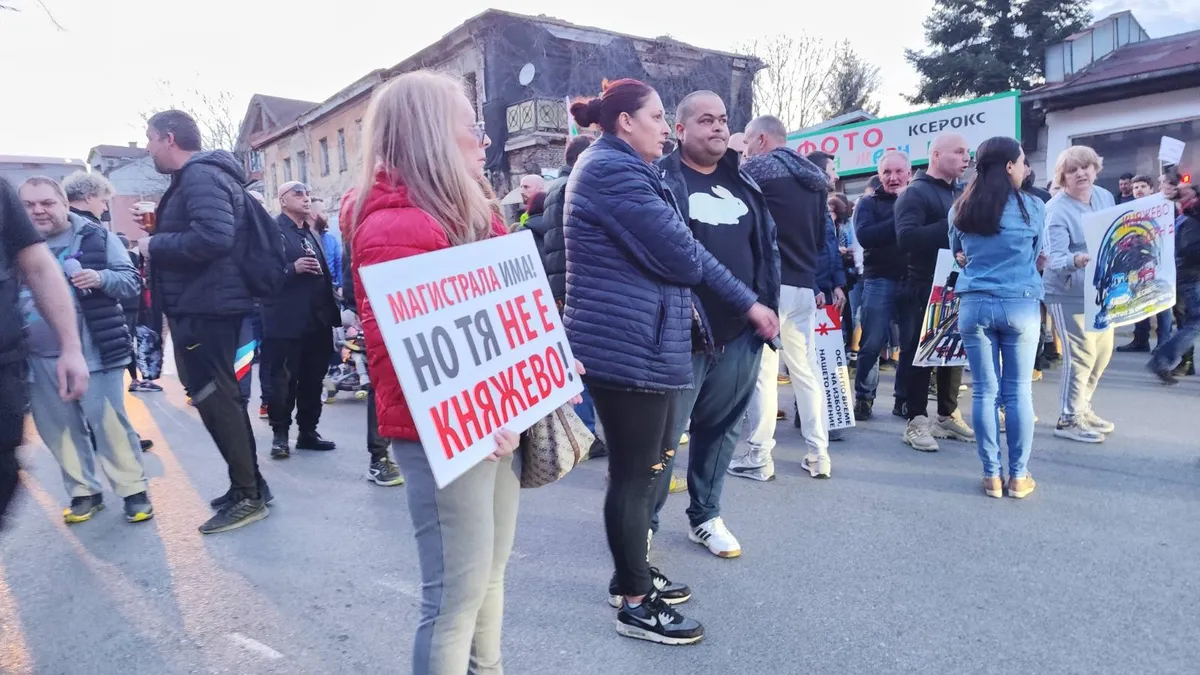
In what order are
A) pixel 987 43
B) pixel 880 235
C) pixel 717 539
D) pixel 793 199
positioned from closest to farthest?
pixel 717 539, pixel 793 199, pixel 880 235, pixel 987 43

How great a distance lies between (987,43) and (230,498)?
32.5 m

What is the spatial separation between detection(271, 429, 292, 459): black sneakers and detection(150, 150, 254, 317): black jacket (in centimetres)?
174

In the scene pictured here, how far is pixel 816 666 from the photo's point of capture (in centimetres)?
256

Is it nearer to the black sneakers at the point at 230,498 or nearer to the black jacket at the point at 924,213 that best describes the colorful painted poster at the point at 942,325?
the black jacket at the point at 924,213

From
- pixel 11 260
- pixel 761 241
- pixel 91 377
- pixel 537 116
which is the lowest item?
pixel 91 377

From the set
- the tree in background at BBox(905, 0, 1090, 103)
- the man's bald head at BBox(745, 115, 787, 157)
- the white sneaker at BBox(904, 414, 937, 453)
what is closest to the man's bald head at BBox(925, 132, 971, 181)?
the man's bald head at BBox(745, 115, 787, 157)

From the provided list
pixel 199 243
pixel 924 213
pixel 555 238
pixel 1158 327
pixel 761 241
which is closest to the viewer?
pixel 761 241

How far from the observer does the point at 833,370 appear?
5.32m

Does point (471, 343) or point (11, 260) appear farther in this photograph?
point (11, 260)

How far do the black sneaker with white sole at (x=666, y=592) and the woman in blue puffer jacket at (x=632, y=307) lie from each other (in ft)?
0.65

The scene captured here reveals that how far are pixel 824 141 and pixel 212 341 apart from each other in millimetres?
18251

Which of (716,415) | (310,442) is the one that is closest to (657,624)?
(716,415)

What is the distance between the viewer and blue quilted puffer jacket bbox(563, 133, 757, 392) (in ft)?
8.38

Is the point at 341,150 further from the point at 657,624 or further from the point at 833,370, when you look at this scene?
the point at 657,624
